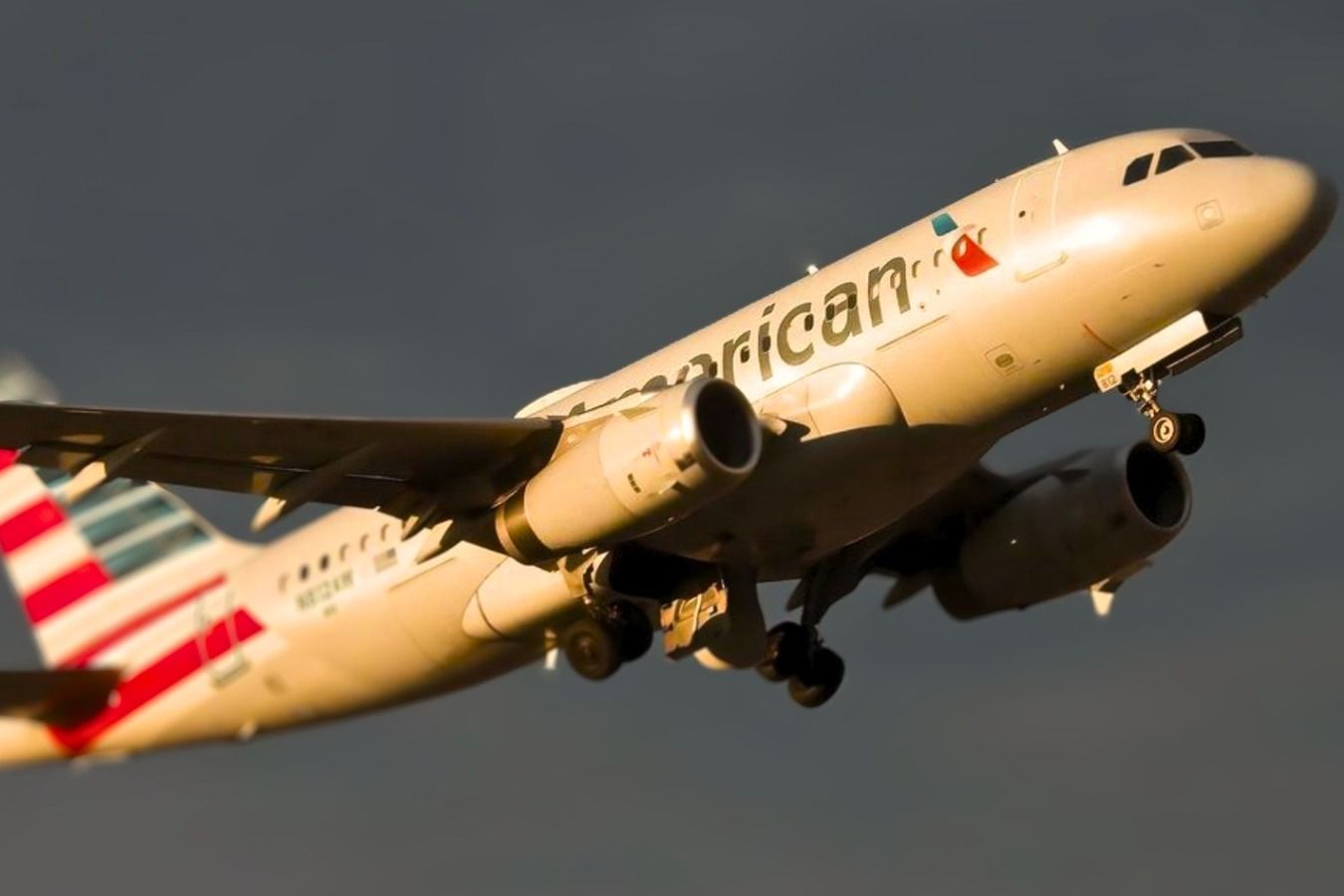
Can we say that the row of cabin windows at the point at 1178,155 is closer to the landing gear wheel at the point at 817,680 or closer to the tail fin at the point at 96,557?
the landing gear wheel at the point at 817,680

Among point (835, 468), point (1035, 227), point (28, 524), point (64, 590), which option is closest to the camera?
point (1035, 227)

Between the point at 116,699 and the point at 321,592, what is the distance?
213 inches

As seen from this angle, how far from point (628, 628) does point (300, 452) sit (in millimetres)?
5545

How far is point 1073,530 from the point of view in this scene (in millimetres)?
38531

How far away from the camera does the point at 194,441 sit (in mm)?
32688

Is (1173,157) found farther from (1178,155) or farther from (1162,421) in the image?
(1162,421)

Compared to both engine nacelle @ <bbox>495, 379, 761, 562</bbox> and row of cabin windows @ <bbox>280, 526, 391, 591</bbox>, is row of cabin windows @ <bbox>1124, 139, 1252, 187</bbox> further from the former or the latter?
row of cabin windows @ <bbox>280, 526, 391, 591</bbox>

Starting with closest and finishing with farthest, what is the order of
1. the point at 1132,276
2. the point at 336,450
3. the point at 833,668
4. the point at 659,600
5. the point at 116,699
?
the point at 1132,276 → the point at 336,450 → the point at 659,600 → the point at 833,668 → the point at 116,699

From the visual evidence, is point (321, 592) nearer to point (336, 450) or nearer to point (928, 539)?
point (336, 450)

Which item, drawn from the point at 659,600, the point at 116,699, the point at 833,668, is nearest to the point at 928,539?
the point at 833,668

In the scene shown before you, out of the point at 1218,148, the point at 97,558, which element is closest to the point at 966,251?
the point at 1218,148

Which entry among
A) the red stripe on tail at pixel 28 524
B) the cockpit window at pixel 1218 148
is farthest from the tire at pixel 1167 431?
the red stripe on tail at pixel 28 524

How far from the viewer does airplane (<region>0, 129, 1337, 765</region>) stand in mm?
31516

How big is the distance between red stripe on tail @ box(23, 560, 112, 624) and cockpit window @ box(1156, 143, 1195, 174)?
839 inches
